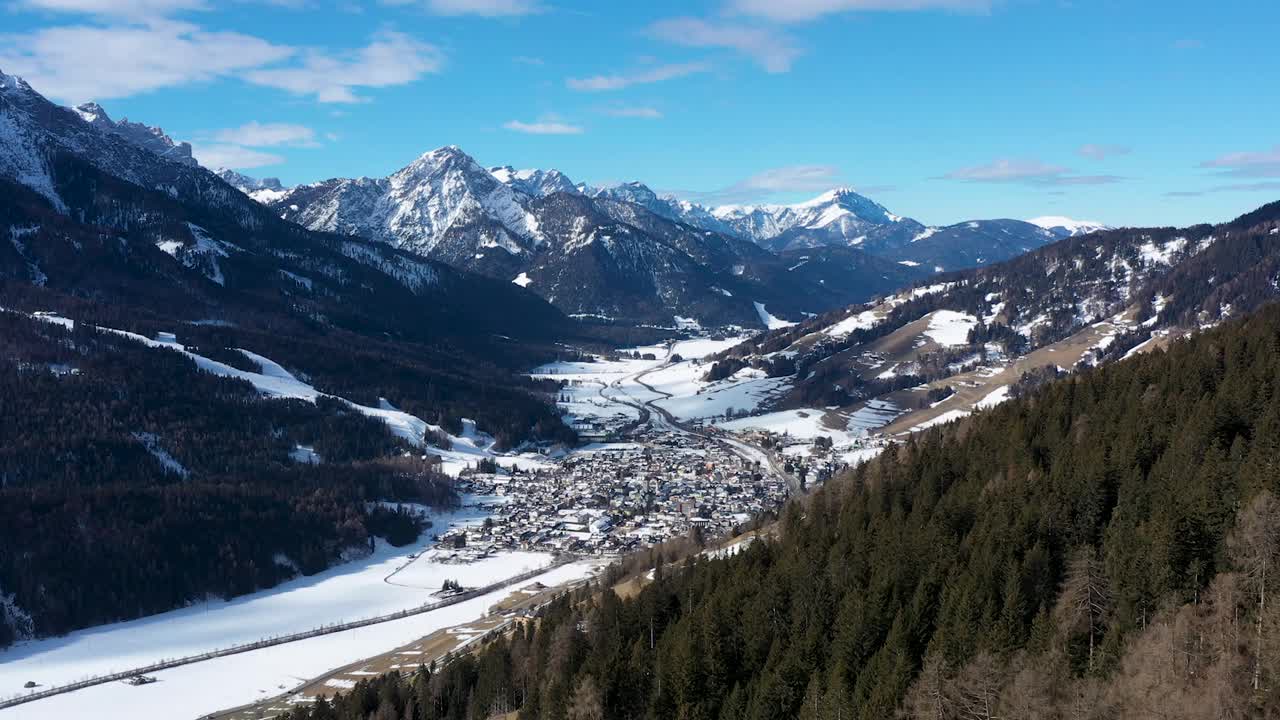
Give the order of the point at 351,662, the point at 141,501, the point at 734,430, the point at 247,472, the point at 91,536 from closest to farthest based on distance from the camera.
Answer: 1. the point at 351,662
2. the point at 91,536
3. the point at 141,501
4. the point at 247,472
5. the point at 734,430

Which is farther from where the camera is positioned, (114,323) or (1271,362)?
(114,323)

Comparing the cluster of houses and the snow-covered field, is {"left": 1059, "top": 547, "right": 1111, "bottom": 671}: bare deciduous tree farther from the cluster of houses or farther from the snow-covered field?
the snow-covered field

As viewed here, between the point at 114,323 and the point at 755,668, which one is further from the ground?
the point at 114,323

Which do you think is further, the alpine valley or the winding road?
the winding road

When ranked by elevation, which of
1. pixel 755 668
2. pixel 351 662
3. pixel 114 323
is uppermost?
pixel 114 323

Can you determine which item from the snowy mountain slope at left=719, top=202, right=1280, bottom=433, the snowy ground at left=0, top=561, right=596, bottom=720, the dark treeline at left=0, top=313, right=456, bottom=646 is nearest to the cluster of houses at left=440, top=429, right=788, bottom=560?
the dark treeline at left=0, top=313, right=456, bottom=646

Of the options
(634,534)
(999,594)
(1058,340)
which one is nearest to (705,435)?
(634,534)

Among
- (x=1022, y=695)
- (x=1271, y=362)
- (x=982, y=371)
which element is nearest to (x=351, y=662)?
(x=1022, y=695)

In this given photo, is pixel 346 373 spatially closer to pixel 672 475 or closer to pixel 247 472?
pixel 247 472
